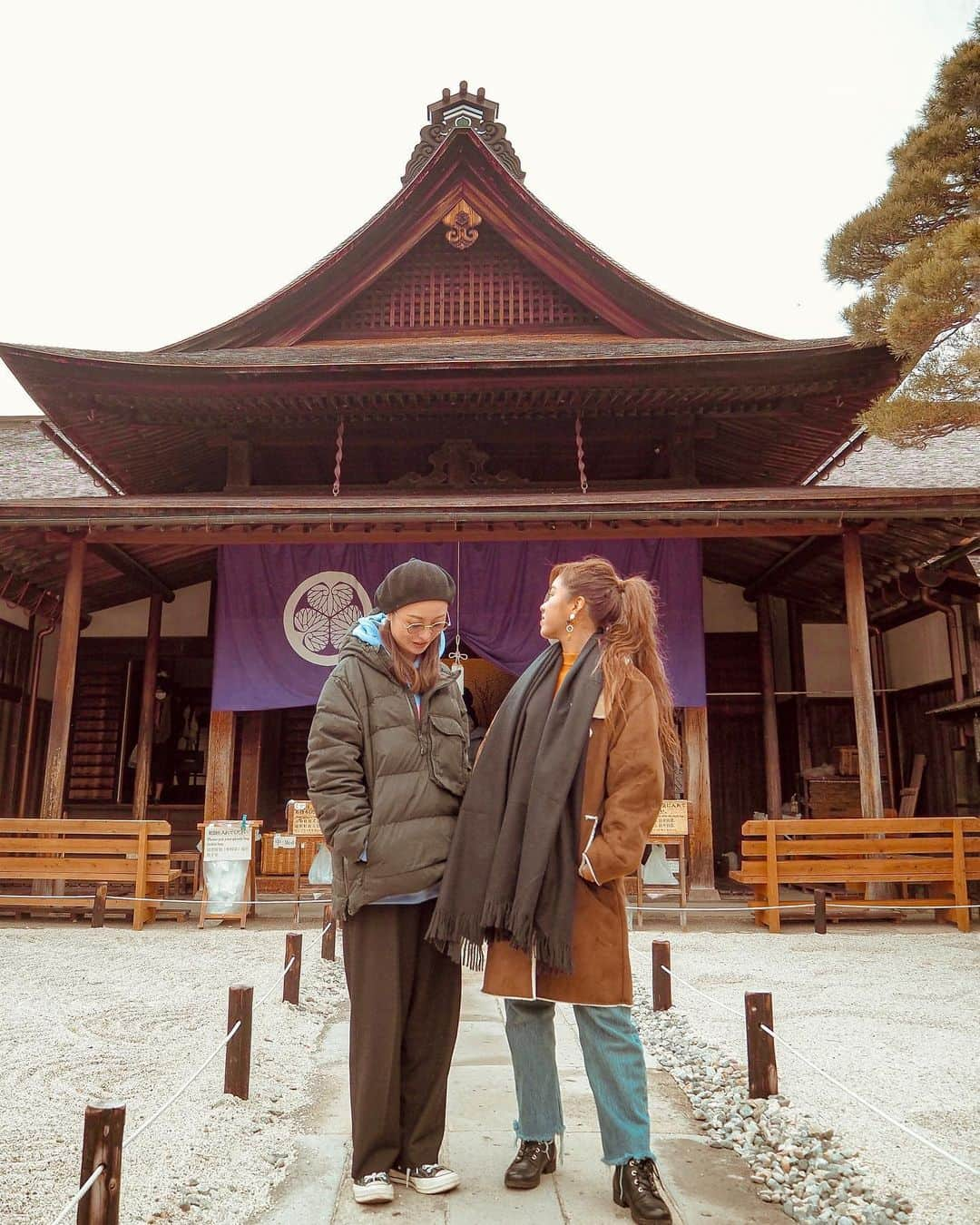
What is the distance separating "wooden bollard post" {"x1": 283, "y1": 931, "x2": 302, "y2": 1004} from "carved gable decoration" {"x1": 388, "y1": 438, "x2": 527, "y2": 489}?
227 inches

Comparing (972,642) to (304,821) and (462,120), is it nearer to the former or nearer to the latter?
→ (304,821)

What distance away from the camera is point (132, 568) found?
1052cm

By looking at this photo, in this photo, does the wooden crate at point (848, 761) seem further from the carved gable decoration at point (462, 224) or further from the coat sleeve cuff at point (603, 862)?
the coat sleeve cuff at point (603, 862)

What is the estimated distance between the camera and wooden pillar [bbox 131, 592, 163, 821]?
414 inches

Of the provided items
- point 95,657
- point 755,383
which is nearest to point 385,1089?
point 755,383

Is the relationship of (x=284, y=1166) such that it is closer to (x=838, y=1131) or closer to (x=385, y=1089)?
(x=385, y=1089)

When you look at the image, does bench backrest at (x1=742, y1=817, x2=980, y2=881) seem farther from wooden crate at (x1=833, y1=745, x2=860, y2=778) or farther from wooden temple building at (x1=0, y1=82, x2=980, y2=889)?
wooden crate at (x1=833, y1=745, x2=860, y2=778)

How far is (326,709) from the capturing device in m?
2.60

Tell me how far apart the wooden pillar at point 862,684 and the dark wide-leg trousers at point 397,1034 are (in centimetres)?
636

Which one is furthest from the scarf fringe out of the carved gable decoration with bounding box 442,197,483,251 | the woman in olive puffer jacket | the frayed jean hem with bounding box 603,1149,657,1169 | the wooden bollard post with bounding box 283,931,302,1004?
the carved gable decoration with bounding box 442,197,483,251

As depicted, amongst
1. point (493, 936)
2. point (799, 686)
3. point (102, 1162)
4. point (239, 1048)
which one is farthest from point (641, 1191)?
point (799, 686)

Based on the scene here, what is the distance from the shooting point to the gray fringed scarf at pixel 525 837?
243 cm

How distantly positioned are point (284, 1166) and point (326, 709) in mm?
1416

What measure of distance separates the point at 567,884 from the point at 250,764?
29.2 ft
